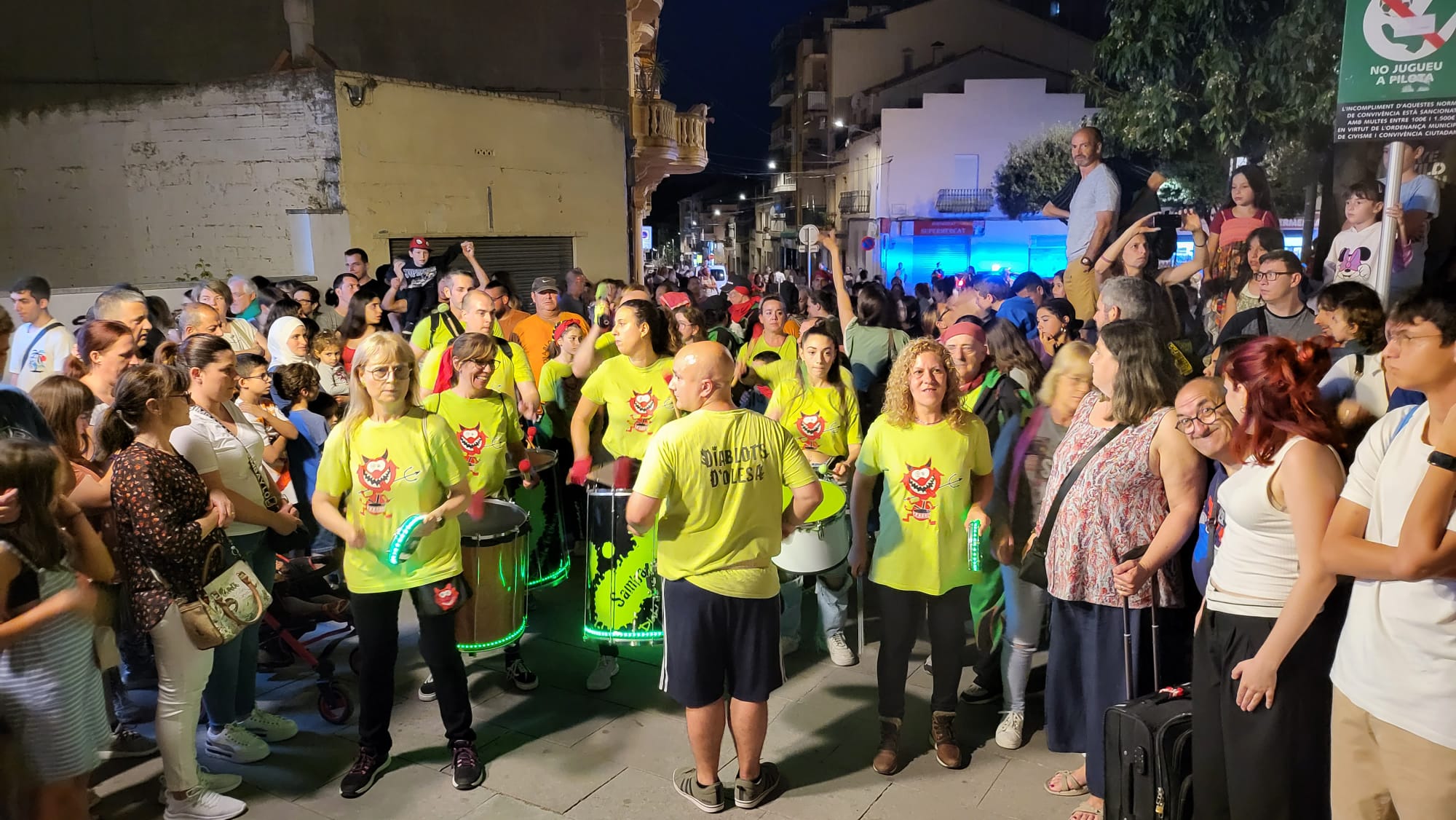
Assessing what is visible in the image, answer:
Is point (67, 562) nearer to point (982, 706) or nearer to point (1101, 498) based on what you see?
point (1101, 498)

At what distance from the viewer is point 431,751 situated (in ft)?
14.1

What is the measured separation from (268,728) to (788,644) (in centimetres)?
276

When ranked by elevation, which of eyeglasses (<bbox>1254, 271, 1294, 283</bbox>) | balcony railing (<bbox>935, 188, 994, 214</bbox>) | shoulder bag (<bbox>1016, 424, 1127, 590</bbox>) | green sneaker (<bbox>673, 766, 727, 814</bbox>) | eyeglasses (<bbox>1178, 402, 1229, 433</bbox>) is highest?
balcony railing (<bbox>935, 188, 994, 214</bbox>)

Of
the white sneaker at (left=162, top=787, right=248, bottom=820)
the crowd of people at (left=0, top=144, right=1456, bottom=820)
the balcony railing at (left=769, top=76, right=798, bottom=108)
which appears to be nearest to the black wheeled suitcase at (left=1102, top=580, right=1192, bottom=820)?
the crowd of people at (left=0, top=144, right=1456, bottom=820)

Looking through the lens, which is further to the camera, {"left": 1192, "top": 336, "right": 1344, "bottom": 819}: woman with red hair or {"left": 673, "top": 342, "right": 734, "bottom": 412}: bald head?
{"left": 673, "top": 342, "right": 734, "bottom": 412}: bald head

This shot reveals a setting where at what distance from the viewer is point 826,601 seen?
5.23m

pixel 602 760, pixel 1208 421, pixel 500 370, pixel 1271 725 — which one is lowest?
pixel 602 760

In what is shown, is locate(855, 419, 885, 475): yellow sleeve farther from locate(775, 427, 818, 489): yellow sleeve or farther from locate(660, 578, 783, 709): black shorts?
locate(660, 578, 783, 709): black shorts

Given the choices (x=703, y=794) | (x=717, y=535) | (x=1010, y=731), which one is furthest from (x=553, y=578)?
(x=1010, y=731)

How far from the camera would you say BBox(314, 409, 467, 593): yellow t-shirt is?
3768 millimetres

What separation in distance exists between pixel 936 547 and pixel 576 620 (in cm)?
274

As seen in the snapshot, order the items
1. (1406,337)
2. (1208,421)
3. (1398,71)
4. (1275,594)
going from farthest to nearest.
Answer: (1398,71) < (1208,421) < (1275,594) < (1406,337)

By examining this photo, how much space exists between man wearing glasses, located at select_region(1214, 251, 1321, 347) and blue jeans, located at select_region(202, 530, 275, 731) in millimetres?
5080

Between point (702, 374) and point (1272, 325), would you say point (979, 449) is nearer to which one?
point (702, 374)
